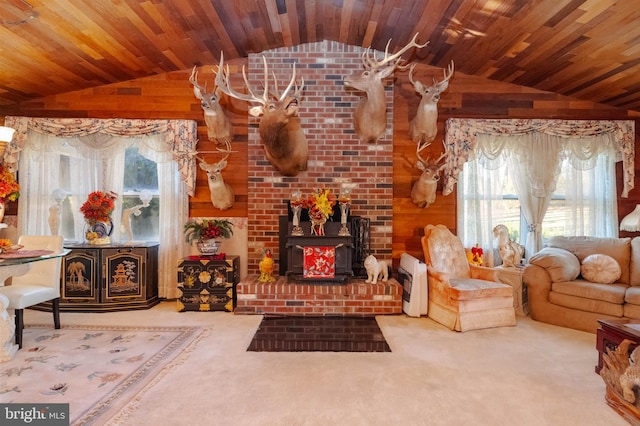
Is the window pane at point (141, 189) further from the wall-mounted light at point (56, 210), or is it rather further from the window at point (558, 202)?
the window at point (558, 202)

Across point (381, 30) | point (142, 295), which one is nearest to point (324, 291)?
point (142, 295)

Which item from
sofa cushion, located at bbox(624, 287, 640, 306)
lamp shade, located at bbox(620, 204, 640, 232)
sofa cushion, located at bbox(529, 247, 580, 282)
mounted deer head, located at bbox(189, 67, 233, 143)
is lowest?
sofa cushion, located at bbox(624, 287, 640, 306)

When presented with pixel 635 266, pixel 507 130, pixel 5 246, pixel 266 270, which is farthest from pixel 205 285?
pixel 635 266

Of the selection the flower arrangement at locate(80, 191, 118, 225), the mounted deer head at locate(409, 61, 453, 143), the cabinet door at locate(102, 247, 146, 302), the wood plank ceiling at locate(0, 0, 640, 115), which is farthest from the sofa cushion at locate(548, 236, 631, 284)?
the flower arrangement at locate(80, 191, 118, 225)

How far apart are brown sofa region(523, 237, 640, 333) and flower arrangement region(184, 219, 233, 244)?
3.47 m

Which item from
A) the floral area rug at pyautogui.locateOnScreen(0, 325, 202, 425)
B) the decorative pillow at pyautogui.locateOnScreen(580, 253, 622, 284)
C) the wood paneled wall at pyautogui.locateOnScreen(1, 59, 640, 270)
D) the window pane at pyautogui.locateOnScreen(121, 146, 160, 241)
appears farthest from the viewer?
the window pane at pyautogui.locateOnScreen(121, 146, 160, 241)

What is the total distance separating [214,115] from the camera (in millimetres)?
4371

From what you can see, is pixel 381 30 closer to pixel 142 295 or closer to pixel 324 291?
pixel 324 291

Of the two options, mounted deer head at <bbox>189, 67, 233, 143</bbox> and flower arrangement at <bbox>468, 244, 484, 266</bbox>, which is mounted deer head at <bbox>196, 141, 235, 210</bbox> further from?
flower arrangement at <bbox>468, 244, 484, 266</bbox>

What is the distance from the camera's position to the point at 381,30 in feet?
13.4

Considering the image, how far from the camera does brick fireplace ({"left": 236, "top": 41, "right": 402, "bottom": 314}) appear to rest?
184 inches

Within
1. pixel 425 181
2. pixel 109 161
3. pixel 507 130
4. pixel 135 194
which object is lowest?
pixel 135 194

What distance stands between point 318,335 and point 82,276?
2.82 m

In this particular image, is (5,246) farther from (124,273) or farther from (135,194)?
(135,194)
